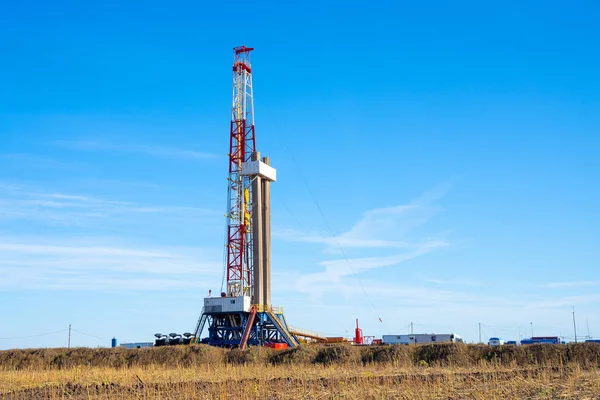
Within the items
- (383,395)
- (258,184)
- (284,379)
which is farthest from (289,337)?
(383,395)

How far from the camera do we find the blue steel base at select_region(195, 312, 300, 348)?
60.9 metres

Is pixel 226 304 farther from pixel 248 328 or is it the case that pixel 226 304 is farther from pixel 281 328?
pixel 281 328

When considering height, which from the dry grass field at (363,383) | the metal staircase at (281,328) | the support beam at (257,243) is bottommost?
the dry grass field at (363,383)

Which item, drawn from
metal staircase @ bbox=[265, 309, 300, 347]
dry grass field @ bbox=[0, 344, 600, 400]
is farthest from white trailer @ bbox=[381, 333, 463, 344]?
dry grass field @ bbox=[0, 344, 600, 400]

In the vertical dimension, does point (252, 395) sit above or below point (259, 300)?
below

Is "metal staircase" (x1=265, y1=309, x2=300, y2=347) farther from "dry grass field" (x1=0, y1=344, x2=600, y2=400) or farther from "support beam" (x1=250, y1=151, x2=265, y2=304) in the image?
"dry grass field" (x1=0, y1=344, x2=600, y2=400)

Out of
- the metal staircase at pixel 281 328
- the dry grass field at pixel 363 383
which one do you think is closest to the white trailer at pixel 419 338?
the metal staircase at pixel 281 328

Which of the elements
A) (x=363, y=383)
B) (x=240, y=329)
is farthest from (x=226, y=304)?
(x=363, y=383)

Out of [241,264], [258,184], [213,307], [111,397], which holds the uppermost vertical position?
[258,184]

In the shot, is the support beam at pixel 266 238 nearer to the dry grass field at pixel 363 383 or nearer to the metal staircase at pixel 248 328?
the metal staircase at pixel 248 328

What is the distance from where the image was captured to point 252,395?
19062mm

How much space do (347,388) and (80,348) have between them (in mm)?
31716

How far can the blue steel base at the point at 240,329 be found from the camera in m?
60.9

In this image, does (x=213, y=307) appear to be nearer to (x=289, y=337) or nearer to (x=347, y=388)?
(x=289, y=337)
